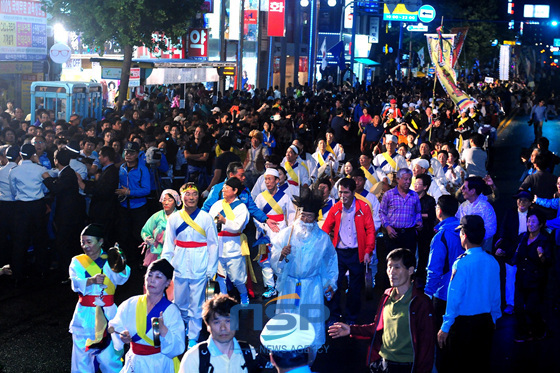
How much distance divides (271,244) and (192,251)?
1.73 meters

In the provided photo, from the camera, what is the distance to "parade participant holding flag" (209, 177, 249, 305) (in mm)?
9734

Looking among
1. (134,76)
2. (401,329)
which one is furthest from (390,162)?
(134,76)

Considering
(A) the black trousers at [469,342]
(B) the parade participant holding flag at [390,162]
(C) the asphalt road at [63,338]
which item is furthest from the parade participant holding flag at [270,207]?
(A) the black trousers at [469,342]

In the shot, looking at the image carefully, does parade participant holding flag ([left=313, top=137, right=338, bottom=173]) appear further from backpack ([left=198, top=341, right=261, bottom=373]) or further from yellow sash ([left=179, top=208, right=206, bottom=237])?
backpack ([left=198, top=341, right=261, bottom=373])

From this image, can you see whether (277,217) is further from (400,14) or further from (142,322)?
(400,14)

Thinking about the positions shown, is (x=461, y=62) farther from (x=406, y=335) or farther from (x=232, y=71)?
(x=406, y=335)

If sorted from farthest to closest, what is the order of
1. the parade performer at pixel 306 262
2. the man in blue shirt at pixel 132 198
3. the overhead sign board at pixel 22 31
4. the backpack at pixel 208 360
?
the overhead sign board at pixel 22 31
the man in blue shirt at pixel 132 198
the parade performer at pixel 306 262
the backpack at pixel 208 360

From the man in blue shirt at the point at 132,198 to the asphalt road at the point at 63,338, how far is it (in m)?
0.63

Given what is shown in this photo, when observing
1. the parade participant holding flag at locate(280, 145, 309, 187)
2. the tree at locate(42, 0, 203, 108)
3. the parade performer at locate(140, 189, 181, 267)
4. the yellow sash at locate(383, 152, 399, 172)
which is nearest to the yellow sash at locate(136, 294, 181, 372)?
the parade performer at locate(140, 189, 181, 267)

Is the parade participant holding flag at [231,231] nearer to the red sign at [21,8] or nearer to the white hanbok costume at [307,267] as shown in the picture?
the white hanbok costume at [307,267]

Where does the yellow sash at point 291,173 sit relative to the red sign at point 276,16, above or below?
below

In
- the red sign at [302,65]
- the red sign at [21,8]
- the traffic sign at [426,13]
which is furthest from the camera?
the traffic sign at [426,13]

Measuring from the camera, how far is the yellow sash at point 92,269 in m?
7.41

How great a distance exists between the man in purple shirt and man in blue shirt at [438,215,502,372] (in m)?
3.73
